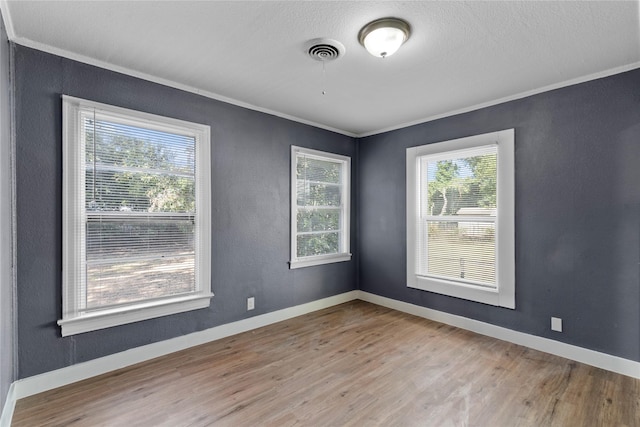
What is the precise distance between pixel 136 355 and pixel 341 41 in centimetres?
293

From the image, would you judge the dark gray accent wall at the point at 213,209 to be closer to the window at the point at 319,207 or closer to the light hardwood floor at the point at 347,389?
the window at the point at 319,207

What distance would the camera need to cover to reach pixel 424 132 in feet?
12.7

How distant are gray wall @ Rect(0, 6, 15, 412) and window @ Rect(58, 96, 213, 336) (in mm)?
296

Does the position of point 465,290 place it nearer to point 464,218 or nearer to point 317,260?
point 464,218

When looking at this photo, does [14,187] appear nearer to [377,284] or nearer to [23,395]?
[23,395]

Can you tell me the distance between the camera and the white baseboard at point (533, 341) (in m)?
2.54

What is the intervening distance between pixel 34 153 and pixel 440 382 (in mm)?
3382

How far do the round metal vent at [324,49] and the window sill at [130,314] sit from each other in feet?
7.64

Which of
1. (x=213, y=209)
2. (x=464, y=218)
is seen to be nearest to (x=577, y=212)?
(x=464, y=218)

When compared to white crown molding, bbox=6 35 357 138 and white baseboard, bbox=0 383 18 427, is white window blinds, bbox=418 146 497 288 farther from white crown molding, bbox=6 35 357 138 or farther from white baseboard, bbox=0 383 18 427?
white baseboard, bbox=0 383 18 427

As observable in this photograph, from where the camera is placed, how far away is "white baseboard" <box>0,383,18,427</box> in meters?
1.86

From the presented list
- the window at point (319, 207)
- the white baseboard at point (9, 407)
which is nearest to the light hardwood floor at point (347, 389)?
the white baseboard at point (9, 407)

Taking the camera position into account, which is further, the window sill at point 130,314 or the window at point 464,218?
the window at point 464,218

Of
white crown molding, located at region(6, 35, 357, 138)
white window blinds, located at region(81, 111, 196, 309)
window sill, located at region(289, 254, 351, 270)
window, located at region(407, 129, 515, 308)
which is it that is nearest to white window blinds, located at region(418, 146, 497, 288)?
window, located at region(407, 129, 515, 308)
